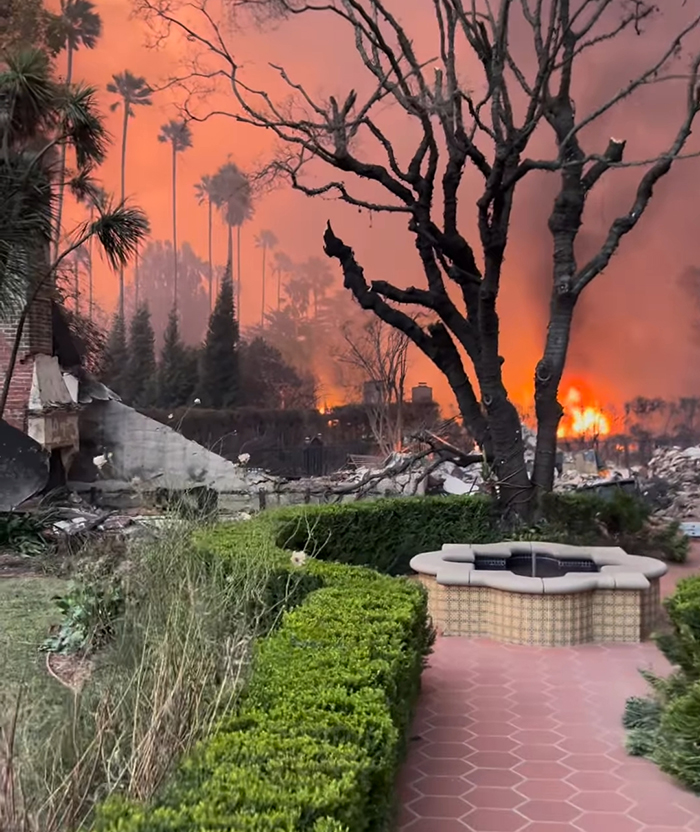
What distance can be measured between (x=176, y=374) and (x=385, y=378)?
6209 millimetres

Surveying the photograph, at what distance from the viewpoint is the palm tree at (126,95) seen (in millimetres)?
22094

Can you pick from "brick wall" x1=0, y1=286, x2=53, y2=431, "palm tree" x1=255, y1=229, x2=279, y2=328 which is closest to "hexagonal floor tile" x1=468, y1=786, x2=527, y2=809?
"brick wall" x1=0, y1=286, x2=53, y2=431

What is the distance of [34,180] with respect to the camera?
30.8 ft

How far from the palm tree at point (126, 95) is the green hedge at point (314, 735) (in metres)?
19.3

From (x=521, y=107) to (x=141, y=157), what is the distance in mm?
10318

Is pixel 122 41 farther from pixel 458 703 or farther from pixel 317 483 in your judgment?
pixel 458 703

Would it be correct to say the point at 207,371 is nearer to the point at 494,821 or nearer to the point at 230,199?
the point at 230,199

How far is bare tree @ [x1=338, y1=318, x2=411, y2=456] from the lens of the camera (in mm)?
17922

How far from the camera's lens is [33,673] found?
3949 mm

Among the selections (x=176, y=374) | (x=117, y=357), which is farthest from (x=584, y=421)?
(x=117, y=357)

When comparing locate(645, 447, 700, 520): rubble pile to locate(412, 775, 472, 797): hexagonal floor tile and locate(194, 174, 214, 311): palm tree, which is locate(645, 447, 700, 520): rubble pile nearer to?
locate(412, 775, 472, 797): hexagonal floor tile

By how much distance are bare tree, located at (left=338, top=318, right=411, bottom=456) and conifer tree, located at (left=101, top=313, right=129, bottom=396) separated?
20.7 feet

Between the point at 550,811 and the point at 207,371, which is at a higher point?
the point at 207,371

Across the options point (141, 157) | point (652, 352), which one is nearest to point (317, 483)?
point (652, 352)
